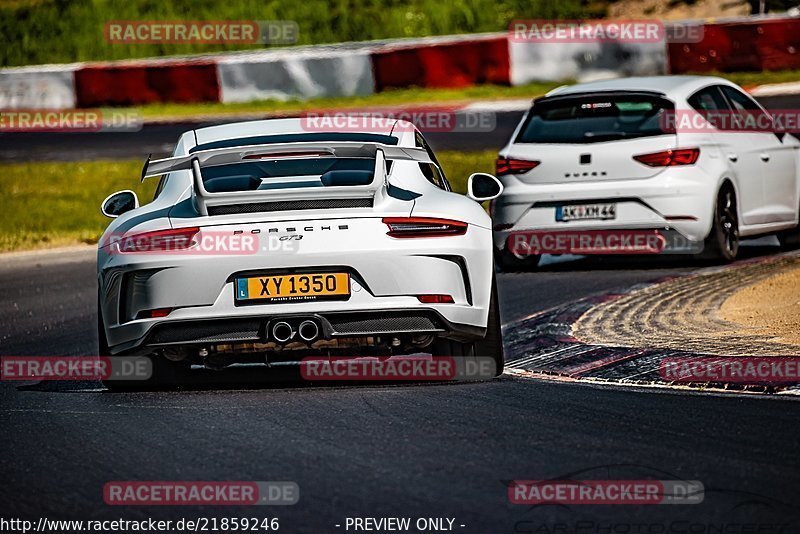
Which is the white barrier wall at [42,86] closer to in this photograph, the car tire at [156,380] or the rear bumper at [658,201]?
the rear bumper at [658,201]

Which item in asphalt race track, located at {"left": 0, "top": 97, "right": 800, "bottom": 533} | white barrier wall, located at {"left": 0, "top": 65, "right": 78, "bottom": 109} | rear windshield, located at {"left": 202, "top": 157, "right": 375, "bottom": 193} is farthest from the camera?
white barrier wall, located at {"left": 0, "top": 65, "right": 78, "bottom": 109}

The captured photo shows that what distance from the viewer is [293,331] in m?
7.30

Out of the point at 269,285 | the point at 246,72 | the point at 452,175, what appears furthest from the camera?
the point at 246,72

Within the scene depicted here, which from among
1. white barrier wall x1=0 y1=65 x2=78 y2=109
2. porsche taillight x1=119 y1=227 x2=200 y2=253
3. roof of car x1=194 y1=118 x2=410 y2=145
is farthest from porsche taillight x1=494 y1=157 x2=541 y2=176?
white barrier wall x1=0 y1=65 x2=78 y2=109

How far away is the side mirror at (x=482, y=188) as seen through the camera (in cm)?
843

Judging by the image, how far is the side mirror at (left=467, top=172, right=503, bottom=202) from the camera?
8430mm

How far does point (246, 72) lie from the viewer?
1277 inches

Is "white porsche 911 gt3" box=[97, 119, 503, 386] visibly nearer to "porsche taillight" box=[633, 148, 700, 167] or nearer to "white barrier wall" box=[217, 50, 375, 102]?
"porsche taillight" box=[633, 148, 700, 167]

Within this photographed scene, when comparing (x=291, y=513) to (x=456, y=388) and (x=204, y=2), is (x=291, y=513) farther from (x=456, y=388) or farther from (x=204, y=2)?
(x=204, y=2)

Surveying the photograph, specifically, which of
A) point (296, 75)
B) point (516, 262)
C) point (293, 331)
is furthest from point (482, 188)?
point (296, 75)

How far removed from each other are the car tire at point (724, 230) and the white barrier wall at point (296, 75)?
19.2 meters

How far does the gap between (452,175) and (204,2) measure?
72.9 feet

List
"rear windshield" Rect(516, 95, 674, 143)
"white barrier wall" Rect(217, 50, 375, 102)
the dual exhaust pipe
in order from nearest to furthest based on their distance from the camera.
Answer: the dual exhaust pipe
"rear windshield" Rect(516, 95, 674, 143)
"white barrier wall" Rect(217, 50, 375, 102)

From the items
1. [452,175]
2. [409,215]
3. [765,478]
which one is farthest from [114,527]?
[452,175]
